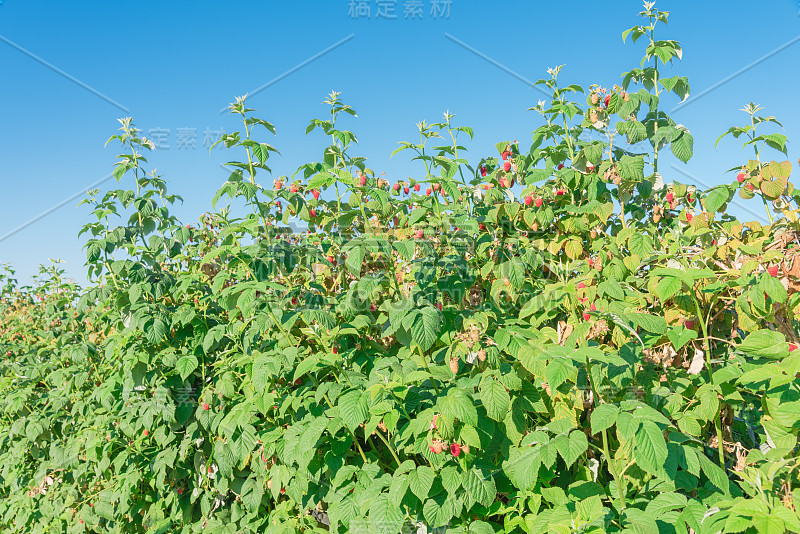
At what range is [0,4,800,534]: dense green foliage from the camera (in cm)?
184

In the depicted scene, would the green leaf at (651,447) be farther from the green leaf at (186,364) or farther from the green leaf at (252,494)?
the green leaf at (186,364)

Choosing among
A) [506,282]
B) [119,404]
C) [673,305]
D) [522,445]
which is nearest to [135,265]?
[119,404]

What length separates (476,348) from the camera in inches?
80.4

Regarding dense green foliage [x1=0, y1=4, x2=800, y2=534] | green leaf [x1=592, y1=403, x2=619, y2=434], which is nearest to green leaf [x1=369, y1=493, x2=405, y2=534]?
dense green foliage [x1=0, y1=4, x2=800, y2=534]

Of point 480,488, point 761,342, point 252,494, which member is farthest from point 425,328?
point 252,494

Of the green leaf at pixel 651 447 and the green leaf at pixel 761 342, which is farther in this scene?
the green leaf at pixel 761 342

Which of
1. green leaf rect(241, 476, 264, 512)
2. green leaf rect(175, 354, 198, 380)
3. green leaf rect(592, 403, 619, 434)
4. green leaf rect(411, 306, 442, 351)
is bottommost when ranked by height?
green leaf rect(241, 476, 264, 512)

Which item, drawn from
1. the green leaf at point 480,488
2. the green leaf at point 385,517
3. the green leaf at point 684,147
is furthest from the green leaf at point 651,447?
the green leaf at point 684,147

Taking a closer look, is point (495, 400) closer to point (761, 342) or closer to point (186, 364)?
point (761, 342)

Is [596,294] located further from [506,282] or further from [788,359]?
[788,359]

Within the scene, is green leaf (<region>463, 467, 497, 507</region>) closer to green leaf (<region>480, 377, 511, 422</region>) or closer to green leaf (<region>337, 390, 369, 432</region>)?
green leaf (<region>480, 377, 511, 422</region>)

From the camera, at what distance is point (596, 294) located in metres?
2.09

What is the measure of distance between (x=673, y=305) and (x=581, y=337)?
58 cm

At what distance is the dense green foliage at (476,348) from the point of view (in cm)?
184
